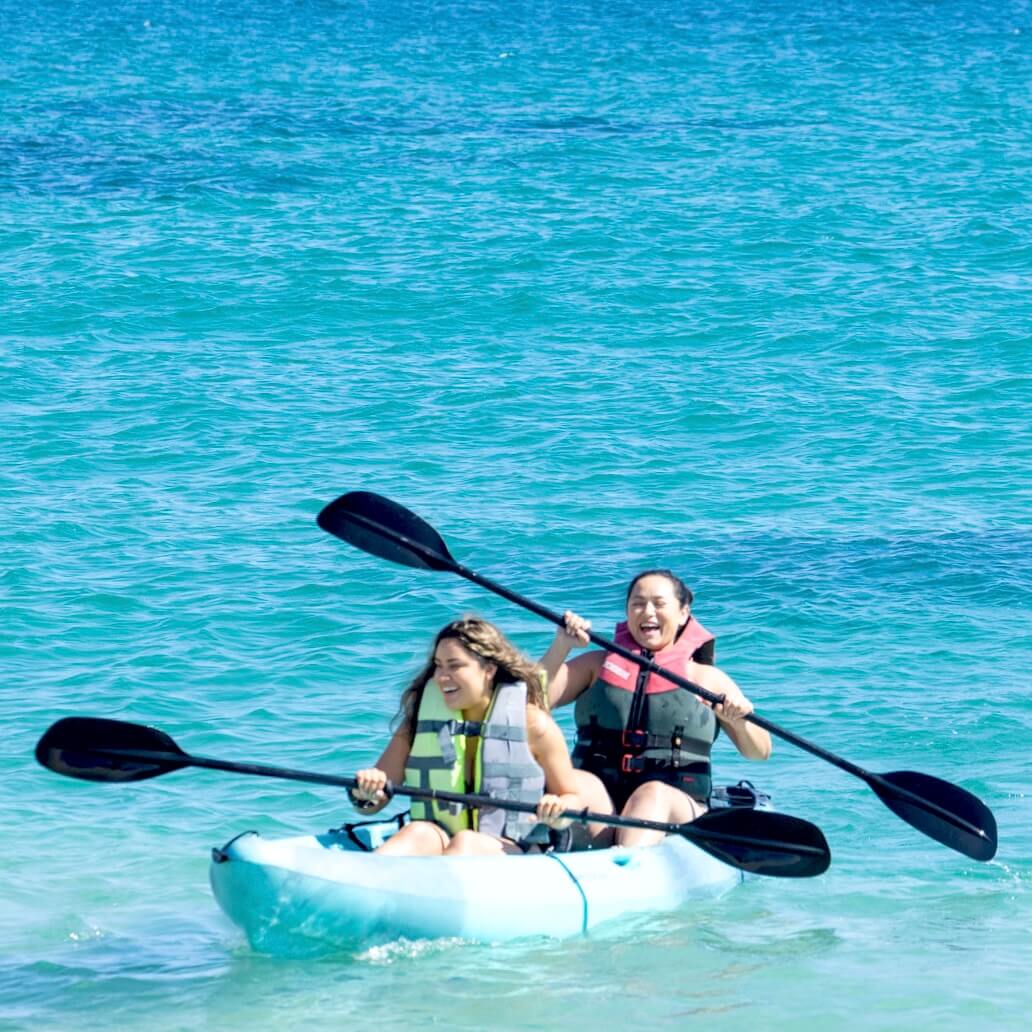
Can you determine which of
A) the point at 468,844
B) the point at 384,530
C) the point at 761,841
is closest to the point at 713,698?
the point at 761,841

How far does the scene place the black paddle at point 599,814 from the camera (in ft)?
18.6

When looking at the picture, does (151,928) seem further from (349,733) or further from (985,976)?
(985,976)

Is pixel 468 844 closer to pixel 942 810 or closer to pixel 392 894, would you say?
pixel 392 894

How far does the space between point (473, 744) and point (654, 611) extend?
0.87 m

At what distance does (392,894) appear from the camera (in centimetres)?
543

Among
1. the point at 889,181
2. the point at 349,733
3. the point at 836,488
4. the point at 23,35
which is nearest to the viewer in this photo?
the point at 349,733

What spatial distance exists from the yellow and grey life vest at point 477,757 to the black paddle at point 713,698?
0.46m

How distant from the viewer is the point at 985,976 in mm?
5652

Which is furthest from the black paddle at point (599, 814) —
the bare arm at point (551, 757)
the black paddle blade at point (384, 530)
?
the black paddle blade at point (384, 530)

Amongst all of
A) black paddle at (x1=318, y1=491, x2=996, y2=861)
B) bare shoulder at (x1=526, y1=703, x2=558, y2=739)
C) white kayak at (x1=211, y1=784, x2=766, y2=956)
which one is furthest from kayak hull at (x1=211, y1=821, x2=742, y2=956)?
black paddle at (x1=318, y1=491, x2=996, y2=861)

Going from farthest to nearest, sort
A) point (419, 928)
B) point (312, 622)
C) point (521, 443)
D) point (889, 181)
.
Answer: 1. point (889, 181)
2. point (521, 443)
3. point (312, 622)
4. point (419, 928)

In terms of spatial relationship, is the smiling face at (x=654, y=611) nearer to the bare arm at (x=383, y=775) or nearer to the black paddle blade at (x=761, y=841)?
the black paddle blade at (x=761, y=841)

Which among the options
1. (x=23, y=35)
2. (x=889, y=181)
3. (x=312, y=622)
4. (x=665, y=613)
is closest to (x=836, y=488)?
(x=312, y=622)

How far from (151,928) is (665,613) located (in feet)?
6.46
